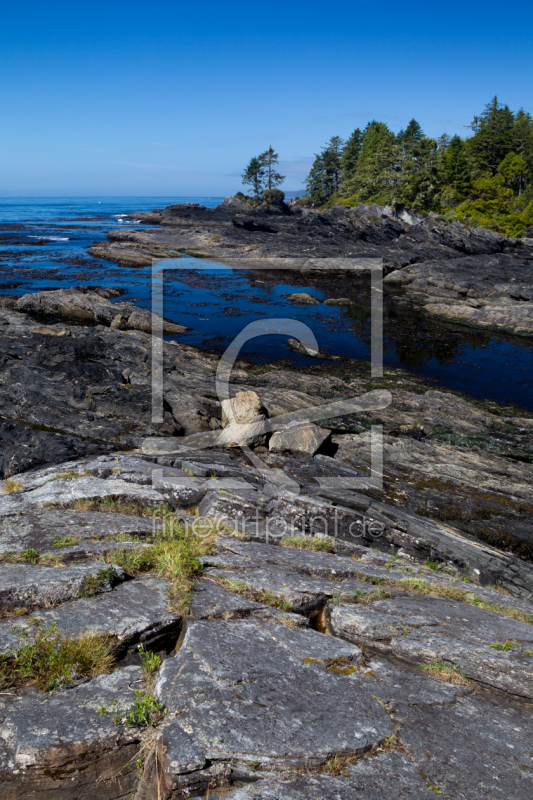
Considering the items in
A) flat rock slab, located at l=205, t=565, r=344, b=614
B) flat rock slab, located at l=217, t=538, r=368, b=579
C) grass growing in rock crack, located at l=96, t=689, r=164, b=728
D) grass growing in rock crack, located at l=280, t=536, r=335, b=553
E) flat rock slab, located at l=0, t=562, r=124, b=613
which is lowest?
grass growing in rock crack, located at l=280, t=536, r=335, b=553

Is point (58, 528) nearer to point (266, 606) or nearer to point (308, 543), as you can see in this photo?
point (266, 606)

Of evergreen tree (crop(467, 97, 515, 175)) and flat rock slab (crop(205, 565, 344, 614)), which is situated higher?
evergreen tree (crop(467, 97, 515, 175))

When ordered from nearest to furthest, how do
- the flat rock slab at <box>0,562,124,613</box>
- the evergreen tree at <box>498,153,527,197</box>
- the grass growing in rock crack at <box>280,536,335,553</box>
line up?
the flat rock slab at <box>0,562,124,613</box>, the grass growing in rock crack at <box>280,536,335,553</box>, the evergreen tree at <box>498,153,527,197</box>

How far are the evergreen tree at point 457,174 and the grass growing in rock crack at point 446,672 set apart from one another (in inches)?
3143

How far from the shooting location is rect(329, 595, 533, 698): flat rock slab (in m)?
5.38

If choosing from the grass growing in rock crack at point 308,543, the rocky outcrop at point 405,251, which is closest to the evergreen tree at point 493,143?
the rocky outcrop at point 405,251

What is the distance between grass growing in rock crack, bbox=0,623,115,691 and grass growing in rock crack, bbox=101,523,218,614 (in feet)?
3.80

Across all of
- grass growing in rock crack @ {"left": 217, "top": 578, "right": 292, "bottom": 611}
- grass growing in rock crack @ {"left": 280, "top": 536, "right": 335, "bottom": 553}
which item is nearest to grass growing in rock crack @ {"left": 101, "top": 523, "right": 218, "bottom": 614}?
grass growing in rock crack @ {"left": 217, "top": 578, "right": 292, "bottom": 611}

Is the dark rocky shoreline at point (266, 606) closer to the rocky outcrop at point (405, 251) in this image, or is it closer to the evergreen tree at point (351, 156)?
the rocky outcrop at point (405, 251)

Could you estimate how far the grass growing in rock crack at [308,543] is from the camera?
8.90 metres

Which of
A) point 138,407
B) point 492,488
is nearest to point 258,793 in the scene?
point 492,488

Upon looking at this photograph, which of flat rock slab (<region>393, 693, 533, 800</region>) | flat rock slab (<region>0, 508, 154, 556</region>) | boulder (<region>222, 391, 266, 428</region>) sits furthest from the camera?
boulder (<region>222, 391, 266, 428</region>)

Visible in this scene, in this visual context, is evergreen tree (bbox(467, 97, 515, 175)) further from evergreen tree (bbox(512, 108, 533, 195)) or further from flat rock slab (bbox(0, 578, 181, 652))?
flat rock slab (bbox(0, 578, 181, 652))

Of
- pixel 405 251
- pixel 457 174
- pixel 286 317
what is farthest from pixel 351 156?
pixel 286 317
